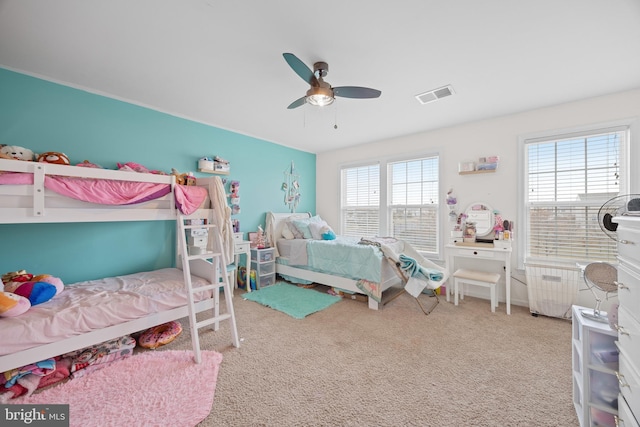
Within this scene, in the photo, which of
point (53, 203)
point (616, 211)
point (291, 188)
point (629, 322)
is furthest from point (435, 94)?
point (53, 203)

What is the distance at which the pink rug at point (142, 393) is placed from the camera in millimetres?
1491

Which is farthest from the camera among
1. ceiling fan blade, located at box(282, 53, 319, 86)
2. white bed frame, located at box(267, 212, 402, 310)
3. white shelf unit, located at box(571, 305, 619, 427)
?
white bed frame, located at box(267, 212, 402, 310)

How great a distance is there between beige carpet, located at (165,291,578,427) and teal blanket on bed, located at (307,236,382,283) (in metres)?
0.53

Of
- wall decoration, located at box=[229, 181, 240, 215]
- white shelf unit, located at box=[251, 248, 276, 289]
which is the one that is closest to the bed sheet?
white shelf unit, located at box=[251, 248, 276, 289]

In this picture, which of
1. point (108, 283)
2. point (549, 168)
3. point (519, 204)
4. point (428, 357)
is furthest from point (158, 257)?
point (549, 168)

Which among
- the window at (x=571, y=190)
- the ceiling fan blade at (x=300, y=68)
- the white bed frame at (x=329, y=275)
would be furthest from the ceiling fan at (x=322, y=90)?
the window at (x=571, y=190)

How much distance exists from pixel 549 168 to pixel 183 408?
4.47 metres

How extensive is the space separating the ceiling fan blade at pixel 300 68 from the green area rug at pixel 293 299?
247cm

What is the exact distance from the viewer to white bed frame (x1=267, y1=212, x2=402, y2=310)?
3209mm

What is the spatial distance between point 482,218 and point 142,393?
4.12 m

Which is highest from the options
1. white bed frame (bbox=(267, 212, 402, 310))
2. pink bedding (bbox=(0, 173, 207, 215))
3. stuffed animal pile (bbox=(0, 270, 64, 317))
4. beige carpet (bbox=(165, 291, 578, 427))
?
pink bedding (bbox=(0, 173, 207, 215))

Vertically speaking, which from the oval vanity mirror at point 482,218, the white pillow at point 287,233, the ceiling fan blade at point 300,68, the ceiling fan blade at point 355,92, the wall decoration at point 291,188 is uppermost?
the ceiling fan blade at point 300,68

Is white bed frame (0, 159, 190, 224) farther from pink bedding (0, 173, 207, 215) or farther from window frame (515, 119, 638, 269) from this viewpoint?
window frame (515, 119, 638, 269)

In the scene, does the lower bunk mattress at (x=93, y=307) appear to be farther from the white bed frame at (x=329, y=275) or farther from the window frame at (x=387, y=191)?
the window frame at (x=387, y=191)
